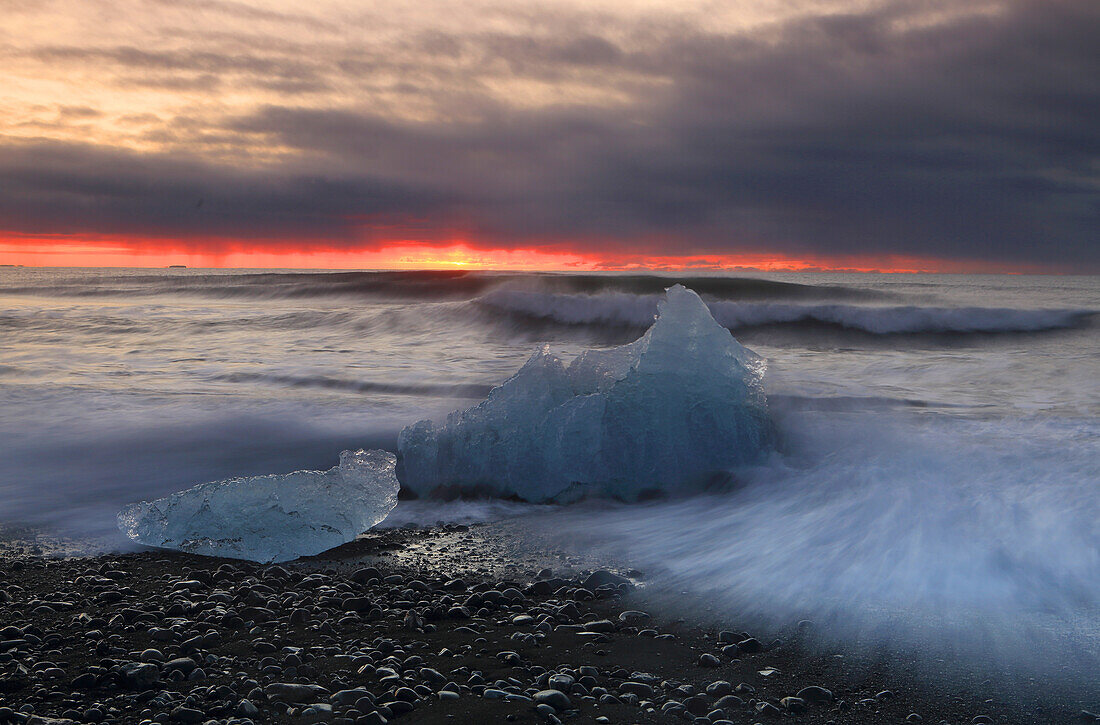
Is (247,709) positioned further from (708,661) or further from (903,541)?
(903,541)

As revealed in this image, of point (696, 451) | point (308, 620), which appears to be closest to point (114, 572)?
point (308, 620)

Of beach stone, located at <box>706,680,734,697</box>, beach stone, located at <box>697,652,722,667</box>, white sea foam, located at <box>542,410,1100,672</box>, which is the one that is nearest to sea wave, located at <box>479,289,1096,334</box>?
white sea foam, located at <box>542,410,1100,672</box>

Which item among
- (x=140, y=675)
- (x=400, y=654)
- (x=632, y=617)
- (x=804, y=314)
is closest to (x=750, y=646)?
(x=632, y=617)

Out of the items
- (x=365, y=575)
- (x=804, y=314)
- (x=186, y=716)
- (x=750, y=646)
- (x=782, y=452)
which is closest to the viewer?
(x=186, y=716)

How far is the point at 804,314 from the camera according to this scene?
64.7 feet

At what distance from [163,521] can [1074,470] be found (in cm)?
559

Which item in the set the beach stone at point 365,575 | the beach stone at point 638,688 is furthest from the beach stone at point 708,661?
the beach stone at point 365,575

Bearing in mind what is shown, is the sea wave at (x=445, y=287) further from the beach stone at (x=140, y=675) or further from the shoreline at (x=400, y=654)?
the beach stone at (x=140, y=675)

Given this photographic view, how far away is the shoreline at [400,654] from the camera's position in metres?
2.42

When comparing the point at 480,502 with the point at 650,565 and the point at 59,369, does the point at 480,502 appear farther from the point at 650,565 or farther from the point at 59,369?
the point at 59,369

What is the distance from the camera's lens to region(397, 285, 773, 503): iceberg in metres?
5.22

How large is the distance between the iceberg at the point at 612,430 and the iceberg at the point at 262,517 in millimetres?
851

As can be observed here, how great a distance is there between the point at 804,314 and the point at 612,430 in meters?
15.8

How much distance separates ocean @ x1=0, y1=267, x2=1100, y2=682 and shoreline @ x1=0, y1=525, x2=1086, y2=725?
0.52 meters
